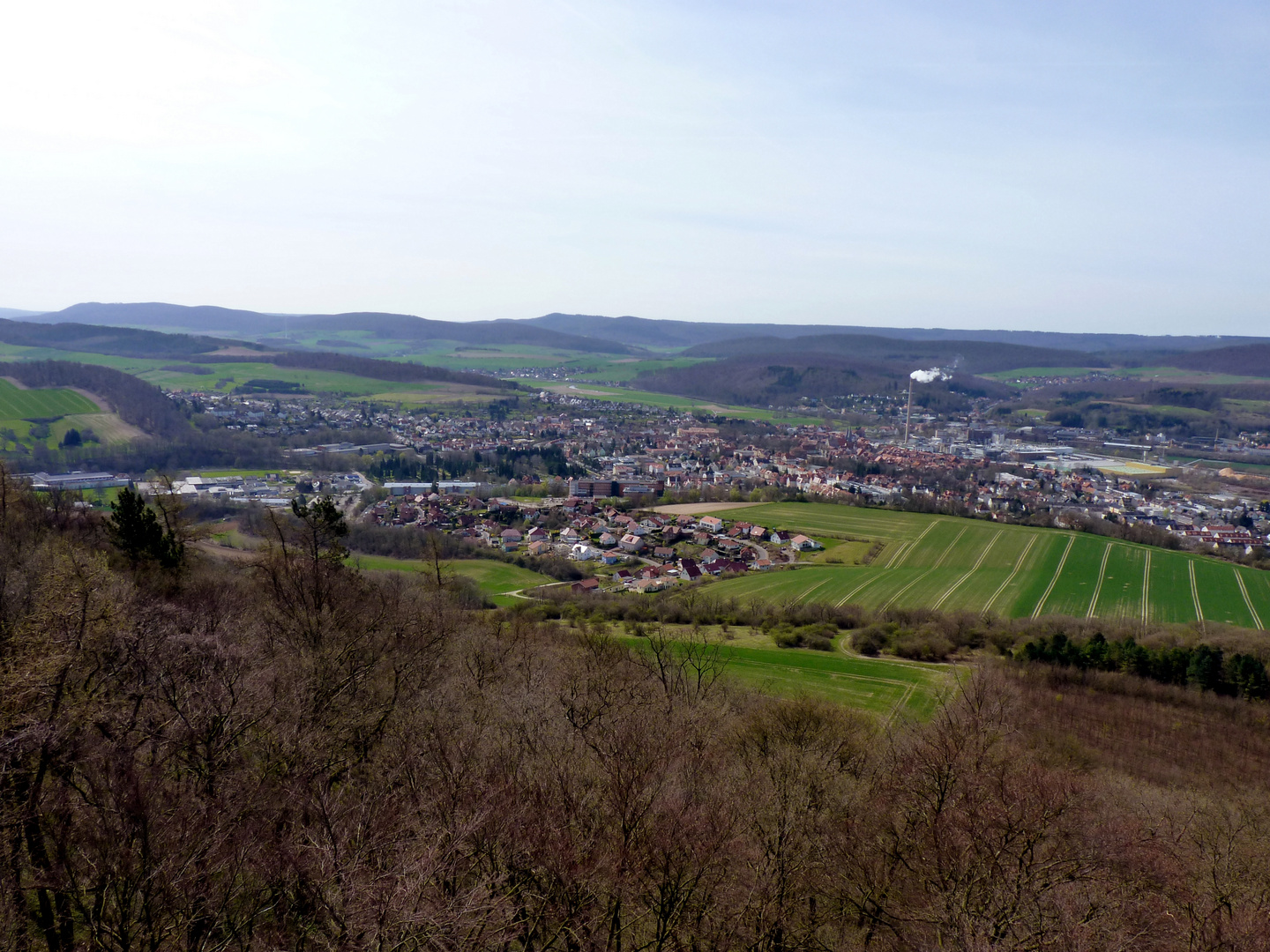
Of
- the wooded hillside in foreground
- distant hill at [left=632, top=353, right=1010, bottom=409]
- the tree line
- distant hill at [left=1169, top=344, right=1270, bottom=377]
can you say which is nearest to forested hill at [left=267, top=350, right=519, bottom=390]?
distant hill at [left=632, top=353, right=1010, bottom=409]

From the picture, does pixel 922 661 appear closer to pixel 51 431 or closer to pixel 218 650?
pixel 218 650

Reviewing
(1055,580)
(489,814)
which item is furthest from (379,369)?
(489,814)

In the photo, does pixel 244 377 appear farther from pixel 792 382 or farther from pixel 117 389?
pixel 792 382

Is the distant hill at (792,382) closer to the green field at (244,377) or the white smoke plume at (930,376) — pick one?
the white smoke plume at (930,376)

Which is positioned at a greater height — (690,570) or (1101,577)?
(1101,577)

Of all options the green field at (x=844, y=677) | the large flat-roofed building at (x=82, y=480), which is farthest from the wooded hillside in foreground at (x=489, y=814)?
the large flat-roofed building at (x=82, y=480)

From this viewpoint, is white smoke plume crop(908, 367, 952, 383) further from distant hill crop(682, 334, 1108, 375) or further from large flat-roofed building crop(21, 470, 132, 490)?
large flat-roofed building crop(21, 470, 132, 490)
